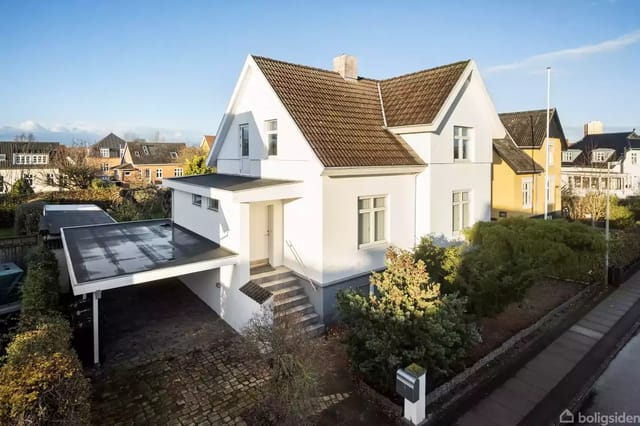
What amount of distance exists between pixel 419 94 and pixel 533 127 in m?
13.7

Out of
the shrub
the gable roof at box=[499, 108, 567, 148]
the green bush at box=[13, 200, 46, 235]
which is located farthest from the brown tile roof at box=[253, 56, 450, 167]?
the green bush at box=[13, 200, 46, 235]

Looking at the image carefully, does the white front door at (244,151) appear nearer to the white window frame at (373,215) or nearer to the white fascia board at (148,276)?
the white fascia board at (148,276)

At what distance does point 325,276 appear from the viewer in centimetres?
1194

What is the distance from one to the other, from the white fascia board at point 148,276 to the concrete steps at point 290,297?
1.17 metres

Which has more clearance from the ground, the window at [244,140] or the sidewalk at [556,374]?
the window at [244,140]

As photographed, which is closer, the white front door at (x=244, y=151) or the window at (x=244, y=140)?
the white front door at (x=244, y=151)

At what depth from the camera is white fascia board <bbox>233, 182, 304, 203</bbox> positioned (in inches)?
451

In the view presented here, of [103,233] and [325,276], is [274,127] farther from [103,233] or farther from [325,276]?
[103,233]

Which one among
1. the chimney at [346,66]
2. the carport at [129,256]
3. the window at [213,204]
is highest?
the chimney at [346,66]

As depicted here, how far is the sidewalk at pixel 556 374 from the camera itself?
325 inches

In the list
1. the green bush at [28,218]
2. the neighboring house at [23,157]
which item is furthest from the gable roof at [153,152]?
the green bush at [28,218]

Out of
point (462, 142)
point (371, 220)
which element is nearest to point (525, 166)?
point (462, 142)

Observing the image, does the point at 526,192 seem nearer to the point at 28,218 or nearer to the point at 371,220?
the point at 371,220

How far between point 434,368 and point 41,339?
761 centimetres
